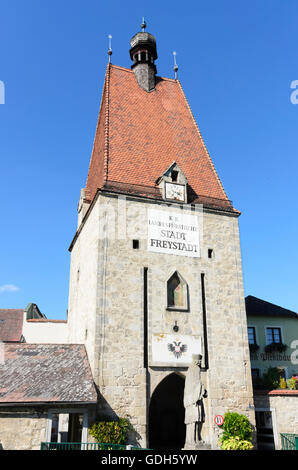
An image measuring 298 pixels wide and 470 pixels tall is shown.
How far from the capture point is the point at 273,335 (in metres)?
23.2

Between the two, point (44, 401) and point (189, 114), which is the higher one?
point (189, 114)

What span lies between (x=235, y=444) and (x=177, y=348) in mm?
3590

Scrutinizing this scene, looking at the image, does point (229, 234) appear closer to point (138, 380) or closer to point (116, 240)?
point (116, 240)

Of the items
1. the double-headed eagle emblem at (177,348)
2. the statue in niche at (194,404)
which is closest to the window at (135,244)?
the double-headed eagle emblem at (177,348)

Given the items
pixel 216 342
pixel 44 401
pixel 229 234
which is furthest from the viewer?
pixel 229 234

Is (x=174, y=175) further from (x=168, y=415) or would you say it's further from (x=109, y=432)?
(x=109, y=432)

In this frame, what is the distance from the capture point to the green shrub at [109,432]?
12.9 m

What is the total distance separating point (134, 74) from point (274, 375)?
17.1 m

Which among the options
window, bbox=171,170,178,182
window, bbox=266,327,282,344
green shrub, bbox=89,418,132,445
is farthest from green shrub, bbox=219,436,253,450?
window, bbox=171,170,178,182

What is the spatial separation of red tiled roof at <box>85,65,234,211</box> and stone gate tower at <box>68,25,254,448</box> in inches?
2.8

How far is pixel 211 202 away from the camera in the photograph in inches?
730
